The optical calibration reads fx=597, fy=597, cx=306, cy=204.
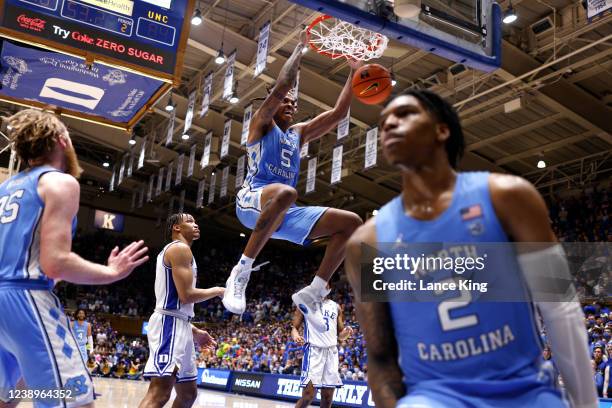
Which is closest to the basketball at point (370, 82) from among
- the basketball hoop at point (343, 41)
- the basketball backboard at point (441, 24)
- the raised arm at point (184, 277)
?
the basketball backboard at point (441, 24)

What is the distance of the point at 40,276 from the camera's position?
8.73 ft

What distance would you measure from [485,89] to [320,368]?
11576 mm

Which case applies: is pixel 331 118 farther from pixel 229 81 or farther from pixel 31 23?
pixel 229 81

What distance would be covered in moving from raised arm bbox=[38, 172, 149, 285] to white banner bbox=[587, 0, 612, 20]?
9.66 metres

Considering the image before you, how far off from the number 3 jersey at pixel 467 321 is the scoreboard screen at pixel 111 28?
4.66 m

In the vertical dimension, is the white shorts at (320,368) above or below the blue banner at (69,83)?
below

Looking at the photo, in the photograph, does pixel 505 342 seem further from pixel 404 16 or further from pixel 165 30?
pixel 165 30

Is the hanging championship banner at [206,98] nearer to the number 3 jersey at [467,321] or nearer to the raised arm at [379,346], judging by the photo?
the raised arm at [379,346]

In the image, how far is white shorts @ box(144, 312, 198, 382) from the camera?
15.9 ft

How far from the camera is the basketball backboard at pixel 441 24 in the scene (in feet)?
16.9

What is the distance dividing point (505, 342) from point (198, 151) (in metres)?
Result: 24.8

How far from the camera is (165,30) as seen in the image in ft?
20.2

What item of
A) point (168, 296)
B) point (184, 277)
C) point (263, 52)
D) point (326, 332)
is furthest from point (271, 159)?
point (263, 52)

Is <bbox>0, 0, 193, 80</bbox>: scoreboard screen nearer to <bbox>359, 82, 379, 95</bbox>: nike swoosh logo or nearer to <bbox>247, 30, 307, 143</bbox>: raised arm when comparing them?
<bbox>247, 30, 307, 143</bbox>: raised arm
